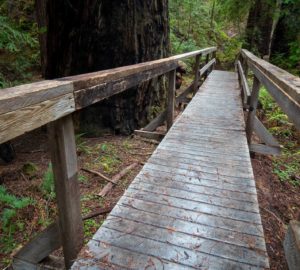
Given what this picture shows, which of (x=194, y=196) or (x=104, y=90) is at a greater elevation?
(x=104, y=90)

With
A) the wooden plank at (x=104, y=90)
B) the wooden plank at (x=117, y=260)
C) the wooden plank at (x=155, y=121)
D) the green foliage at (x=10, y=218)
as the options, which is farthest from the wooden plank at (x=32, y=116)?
the wooden plank at (x=155, y=121)

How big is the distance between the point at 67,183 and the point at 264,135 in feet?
13.5

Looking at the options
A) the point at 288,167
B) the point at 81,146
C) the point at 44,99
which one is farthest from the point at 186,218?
the point at 288,167

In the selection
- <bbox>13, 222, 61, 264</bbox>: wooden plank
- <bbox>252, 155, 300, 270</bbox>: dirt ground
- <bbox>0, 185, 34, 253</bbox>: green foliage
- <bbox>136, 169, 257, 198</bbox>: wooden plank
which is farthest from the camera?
<bbox>252, 155, 300, 270</bbox>: dirt ground

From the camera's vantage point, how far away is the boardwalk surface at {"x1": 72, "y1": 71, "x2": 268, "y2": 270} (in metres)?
1.91

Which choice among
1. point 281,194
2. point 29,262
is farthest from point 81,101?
point 281,194

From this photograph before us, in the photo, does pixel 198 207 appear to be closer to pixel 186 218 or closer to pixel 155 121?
pixel 186 218

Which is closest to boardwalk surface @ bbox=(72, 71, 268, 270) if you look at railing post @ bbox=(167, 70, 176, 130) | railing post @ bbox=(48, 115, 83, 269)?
railing post @ bbox=(48, 115, 83, 269)

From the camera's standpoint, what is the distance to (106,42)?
4.79 m

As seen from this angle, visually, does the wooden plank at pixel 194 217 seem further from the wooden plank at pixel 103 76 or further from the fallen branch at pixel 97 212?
the wooden plank at pixel 103 76

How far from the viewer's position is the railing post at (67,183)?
1.69 metres

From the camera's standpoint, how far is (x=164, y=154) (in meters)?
3.56

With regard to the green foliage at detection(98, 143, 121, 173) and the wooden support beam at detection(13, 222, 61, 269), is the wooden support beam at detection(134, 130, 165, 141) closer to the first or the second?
the green foliage at detection(98, 143, 121, 173)

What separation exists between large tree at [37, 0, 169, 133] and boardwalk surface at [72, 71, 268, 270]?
5.13 feet
